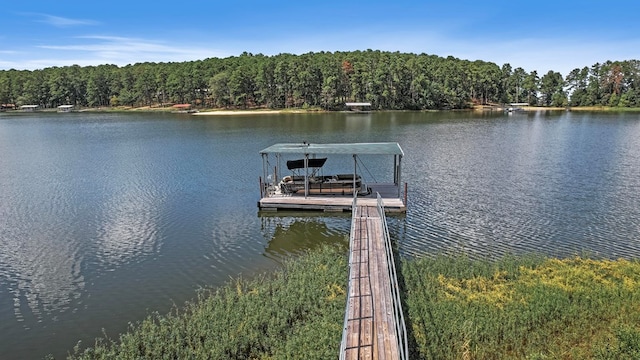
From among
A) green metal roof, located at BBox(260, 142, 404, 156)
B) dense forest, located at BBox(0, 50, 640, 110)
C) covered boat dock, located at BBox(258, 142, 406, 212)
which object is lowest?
covered boat dock, located at BBox(258, 142, 406, 212)

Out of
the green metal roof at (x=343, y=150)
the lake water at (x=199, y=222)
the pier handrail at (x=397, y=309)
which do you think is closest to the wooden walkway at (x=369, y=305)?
the pier handrail at (x=397, y=309)

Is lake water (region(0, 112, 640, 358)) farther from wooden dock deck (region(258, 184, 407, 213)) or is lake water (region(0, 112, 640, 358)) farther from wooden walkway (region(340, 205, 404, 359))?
wooden walkway (region(340, 205, 404, 359))

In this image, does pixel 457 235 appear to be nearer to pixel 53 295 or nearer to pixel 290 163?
pixel 290 163

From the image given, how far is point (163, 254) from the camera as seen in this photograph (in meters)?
18.9

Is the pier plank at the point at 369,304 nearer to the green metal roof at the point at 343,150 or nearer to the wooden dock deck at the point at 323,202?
the wooden dock deck at the point at 323,202

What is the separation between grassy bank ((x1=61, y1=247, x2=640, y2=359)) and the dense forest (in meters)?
103

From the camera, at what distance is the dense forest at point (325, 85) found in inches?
4663

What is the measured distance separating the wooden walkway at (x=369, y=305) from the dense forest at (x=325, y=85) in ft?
331

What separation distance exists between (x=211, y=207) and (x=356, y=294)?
612 inches

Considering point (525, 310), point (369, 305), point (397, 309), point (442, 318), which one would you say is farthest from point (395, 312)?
point (525, 310)

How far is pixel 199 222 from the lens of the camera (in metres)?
23.0

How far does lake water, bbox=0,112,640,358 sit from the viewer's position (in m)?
15.1

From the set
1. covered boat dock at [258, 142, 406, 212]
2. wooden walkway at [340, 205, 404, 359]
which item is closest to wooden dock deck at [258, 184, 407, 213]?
covered boat dock at [258, 142, 406, 212]

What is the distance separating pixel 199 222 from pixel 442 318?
15206mm
